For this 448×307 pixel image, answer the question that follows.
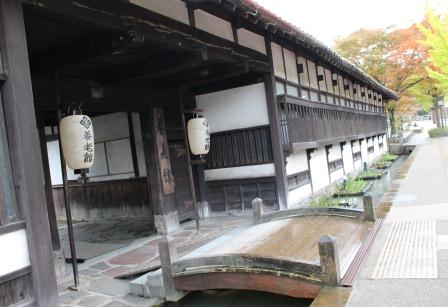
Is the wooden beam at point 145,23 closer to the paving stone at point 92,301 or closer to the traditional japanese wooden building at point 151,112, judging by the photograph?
the traditional japanese wooden building at point 151,112

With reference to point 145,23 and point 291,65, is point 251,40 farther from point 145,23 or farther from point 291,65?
point 145,23

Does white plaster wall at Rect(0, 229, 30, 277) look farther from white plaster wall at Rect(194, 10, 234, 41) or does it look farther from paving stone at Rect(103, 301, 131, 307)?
→ white plaster wall at Rect(194, 10, 234, 41)

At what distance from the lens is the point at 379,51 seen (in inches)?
1325

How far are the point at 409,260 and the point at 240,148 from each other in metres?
6.69

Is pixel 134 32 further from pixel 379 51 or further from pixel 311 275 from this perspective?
pixel 379 51

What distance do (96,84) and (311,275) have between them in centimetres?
649

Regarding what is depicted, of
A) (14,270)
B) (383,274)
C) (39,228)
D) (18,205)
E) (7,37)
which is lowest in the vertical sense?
(383,274)

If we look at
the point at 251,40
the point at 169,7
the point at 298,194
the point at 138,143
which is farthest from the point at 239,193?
the point at 169,7

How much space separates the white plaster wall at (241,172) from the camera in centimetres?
1148

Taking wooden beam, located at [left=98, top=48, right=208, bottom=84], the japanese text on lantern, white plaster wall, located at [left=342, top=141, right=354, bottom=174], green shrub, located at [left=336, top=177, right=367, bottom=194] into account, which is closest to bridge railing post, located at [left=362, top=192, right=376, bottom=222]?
wooden beam, located at [left=98, top=48, right=208, bottom=84]

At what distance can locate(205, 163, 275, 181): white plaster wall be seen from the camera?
1148 centimetres

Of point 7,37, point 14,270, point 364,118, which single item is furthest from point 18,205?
point 364,118

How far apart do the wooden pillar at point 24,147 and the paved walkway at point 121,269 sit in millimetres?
1930

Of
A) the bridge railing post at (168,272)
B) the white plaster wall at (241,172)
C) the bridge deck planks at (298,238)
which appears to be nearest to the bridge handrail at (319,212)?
the bridge deck planks at (298,238)
